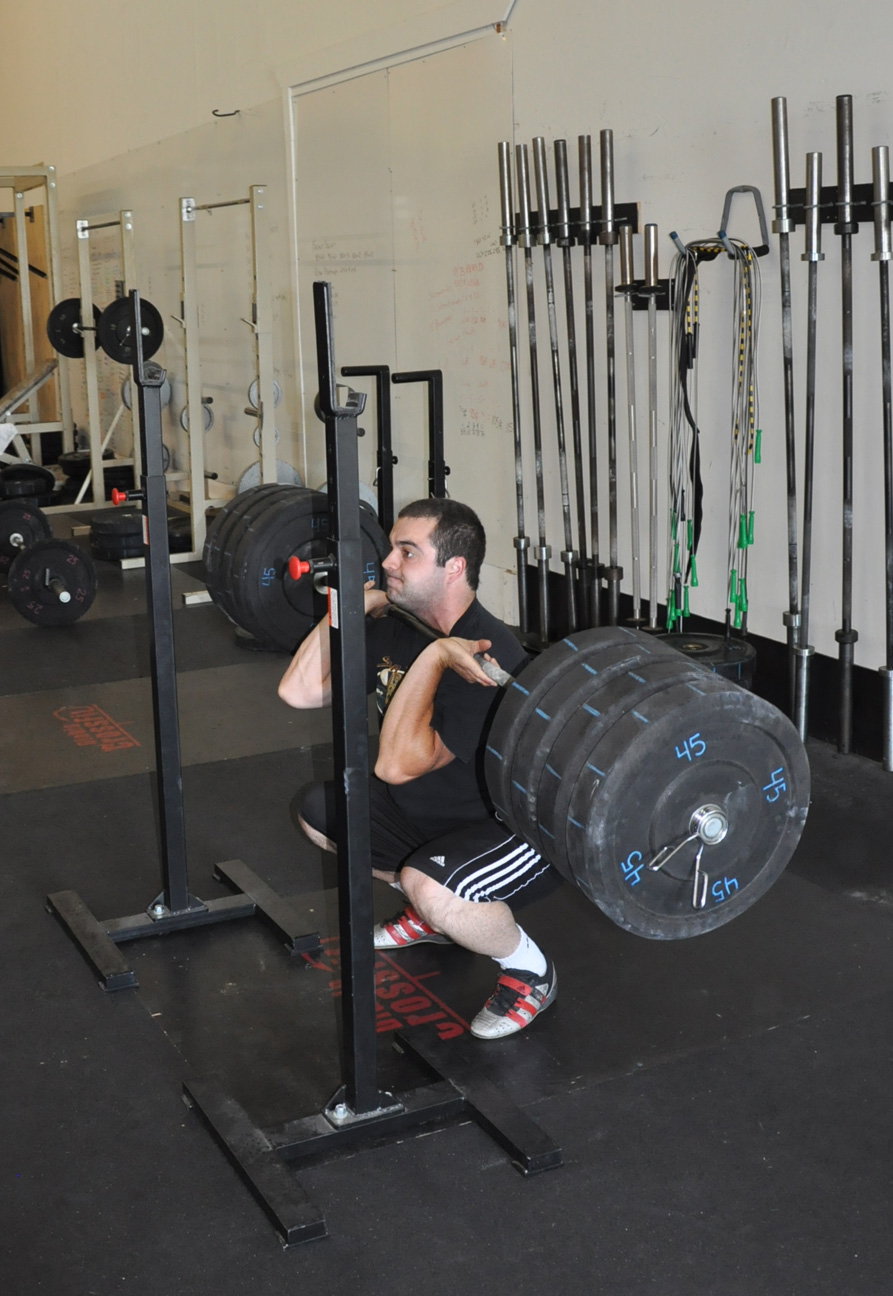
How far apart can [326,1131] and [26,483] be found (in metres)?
5.63

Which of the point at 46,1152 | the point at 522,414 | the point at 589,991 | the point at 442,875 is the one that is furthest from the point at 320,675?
the point at 522,414

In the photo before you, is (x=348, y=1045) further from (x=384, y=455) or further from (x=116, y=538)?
(x=116, y=538)

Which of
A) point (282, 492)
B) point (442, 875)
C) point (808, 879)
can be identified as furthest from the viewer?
point (282, 492)

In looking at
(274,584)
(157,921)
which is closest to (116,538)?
(274,584)

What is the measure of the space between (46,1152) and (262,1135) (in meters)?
0.32

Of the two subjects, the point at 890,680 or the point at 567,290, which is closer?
the point at 890,680

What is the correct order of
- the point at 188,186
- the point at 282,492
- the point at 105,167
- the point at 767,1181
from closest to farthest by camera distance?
the point at 767,1181 < the point at 282,492 < the point at 188,186 < the point at 105,167

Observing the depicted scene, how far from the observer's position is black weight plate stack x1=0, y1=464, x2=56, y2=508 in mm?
6738

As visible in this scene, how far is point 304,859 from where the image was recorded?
9.66 ft

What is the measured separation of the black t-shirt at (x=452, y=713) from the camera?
2.21 m

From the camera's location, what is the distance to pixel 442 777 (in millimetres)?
2340

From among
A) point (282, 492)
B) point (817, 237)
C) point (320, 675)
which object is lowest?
point (320, 675)

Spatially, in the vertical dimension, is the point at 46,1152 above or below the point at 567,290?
below

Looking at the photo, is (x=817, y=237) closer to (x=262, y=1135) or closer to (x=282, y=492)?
(x=282, y=492)
